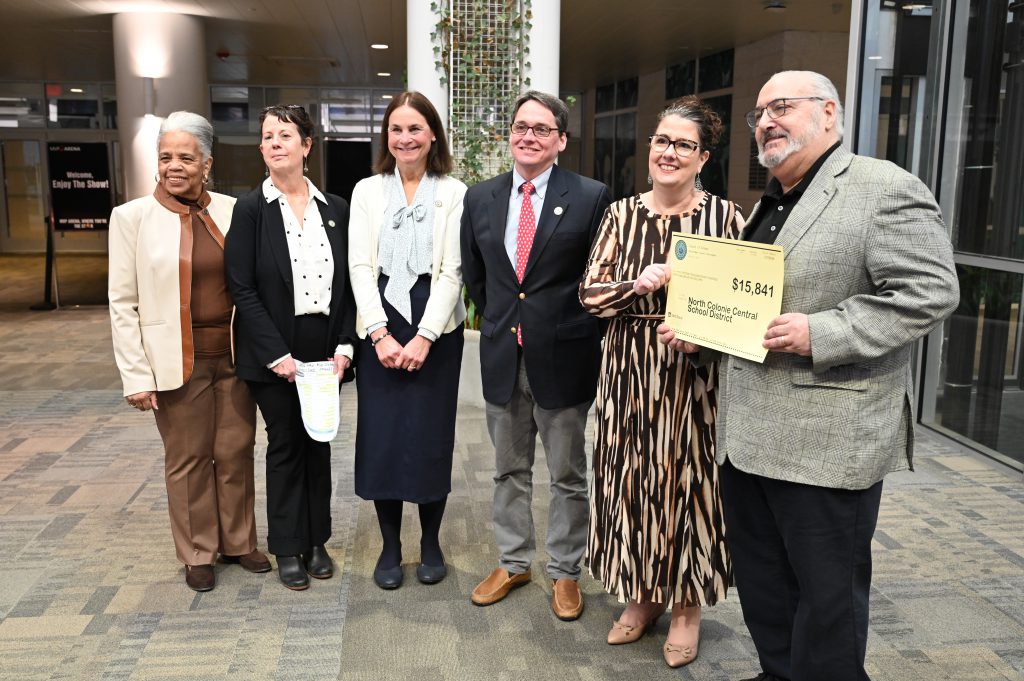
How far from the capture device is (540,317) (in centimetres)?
288

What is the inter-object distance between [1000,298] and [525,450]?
3.52 m

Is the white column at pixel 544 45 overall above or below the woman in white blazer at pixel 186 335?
above

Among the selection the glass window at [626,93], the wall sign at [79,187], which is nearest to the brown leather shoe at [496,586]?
the wall sign at [79,187]

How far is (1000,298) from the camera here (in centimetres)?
515

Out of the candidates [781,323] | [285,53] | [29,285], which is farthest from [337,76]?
[781,323]

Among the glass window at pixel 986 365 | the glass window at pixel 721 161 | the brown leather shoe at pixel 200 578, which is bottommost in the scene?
the brown leather shoe at pixel 200 578

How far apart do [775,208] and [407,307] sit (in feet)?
4.59

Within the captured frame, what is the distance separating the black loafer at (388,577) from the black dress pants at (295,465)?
26 cm

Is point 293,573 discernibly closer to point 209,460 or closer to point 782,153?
point 209,460

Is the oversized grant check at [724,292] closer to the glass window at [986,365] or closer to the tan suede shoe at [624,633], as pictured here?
the tan suede shoe at [624,633]

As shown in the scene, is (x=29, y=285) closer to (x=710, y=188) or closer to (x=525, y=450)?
(x=710, y=188)

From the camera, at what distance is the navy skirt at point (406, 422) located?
3.18m

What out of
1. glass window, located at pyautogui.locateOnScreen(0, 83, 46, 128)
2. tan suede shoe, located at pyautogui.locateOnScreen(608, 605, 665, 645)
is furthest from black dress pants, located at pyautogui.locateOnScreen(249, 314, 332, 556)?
glass window, located at pyautogui.locateOnScreen(0, 83, 46, 128)

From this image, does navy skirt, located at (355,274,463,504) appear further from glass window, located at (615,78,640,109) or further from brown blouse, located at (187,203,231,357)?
glass window, located at (615,78,640,109)
